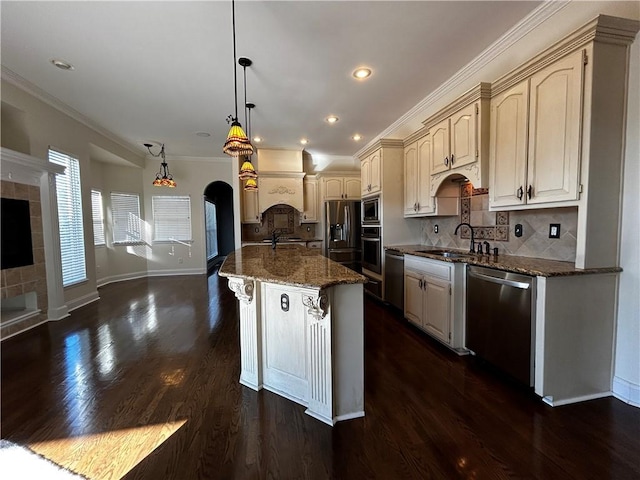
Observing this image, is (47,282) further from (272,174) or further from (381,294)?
(381,294)

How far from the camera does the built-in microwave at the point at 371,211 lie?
4211 millimetres

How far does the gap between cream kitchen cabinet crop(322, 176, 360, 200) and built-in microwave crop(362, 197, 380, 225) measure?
1.34 meters

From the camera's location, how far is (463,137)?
2.70m

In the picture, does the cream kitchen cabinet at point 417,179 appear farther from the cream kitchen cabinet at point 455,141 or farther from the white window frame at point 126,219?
the white window frame at point 126,219

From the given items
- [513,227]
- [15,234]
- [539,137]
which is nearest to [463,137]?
[539,137]

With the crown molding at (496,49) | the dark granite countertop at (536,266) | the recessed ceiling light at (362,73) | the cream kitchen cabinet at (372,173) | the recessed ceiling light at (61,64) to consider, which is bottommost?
the dark granite countertop at (536,266)

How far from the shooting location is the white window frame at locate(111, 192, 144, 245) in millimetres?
6352

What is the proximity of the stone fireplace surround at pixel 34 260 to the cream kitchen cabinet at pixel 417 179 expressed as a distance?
4772mm

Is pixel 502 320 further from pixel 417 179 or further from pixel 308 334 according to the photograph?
pixel 417 179

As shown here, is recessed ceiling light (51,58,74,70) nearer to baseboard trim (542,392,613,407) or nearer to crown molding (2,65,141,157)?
crown molding (2,65,141,157)

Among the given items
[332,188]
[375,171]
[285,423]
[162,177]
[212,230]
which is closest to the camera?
[285,423]

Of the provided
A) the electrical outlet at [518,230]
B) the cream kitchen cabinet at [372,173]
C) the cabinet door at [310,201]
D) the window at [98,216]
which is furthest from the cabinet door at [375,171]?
the window at [98,216]

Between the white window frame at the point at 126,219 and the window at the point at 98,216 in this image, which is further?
the white window frame at the point at 126,219

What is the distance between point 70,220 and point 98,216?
195 cm
